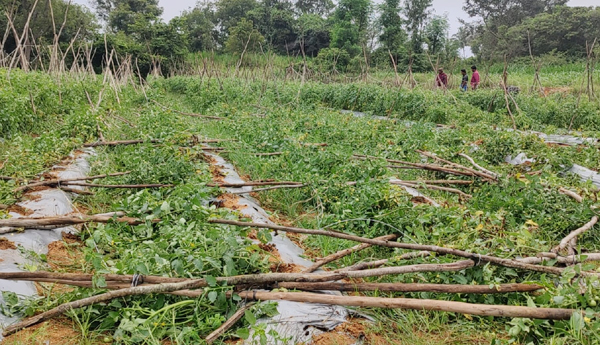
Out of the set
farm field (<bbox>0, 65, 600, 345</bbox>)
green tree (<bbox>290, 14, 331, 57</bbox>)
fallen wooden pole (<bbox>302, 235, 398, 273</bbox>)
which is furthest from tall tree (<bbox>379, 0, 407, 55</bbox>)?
fallen wooden pole (<bbox>302, 235, 398, 273</bbox>)

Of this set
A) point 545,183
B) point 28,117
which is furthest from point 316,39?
point 545,183

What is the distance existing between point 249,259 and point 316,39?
3596 centimetres

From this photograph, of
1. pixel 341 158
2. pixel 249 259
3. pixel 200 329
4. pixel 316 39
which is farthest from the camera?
pixel 316 39

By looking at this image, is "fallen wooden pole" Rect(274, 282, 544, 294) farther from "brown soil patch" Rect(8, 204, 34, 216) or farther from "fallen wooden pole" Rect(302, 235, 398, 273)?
"brown soil patch" Rect(8, 204, 34, 216)

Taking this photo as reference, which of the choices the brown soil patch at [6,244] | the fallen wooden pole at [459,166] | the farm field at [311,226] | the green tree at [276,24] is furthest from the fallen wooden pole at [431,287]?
the green tree at [276,24]

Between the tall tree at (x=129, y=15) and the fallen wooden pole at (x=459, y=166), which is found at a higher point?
the tall tree at (x=129, y=15)

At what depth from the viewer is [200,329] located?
1929 millimetres

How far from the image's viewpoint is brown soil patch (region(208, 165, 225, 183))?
444 centimetres

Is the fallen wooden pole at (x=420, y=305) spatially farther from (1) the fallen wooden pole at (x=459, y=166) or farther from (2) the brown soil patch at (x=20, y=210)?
Result: (1) the fallen wooden pole at (x=459, y=166)

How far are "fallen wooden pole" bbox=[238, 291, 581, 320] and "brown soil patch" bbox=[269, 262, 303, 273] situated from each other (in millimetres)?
400

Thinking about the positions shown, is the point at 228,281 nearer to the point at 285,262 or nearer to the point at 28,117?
the point at 285,262

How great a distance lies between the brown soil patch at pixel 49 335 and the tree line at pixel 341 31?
19.6 m

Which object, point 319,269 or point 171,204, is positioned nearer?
point 319,269

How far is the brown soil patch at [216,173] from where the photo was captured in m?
4.44
